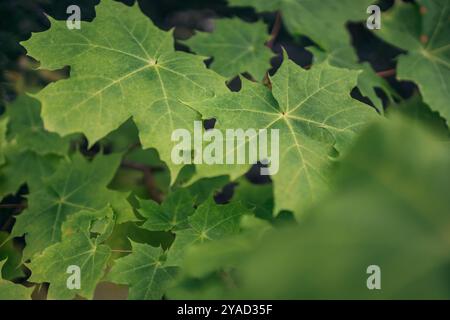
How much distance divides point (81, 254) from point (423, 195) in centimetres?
74

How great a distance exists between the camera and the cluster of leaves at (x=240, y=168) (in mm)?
522

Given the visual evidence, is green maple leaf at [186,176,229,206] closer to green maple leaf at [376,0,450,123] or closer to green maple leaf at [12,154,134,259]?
green maple leaf at [12,154,134,259]

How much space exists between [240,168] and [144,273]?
0.31m

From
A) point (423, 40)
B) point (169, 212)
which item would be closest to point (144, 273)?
point (169, 212)

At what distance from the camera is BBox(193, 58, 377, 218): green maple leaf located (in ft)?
2.91

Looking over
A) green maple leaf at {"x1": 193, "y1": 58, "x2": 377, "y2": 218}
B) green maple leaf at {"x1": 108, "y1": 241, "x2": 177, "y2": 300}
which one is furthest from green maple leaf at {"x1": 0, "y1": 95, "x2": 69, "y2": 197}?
green maple leaf at {"x1": 193, "y1": 58, "x2": 377, "y2": 218}

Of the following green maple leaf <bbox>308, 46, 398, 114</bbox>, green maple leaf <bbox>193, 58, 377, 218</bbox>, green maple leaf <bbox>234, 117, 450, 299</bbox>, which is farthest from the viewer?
green maple leaf <bbox>308, 46, 398, 114</bbox>

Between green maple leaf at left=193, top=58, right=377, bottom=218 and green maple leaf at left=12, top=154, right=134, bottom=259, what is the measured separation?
0.36 m

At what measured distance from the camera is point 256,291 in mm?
517

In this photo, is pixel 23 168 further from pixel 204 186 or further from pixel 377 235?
pixel 377 235

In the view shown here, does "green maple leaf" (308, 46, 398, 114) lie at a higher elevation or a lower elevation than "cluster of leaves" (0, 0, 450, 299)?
higher

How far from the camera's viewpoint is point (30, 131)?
146 cm

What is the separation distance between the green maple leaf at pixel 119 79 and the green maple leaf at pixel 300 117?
0.08 metres
